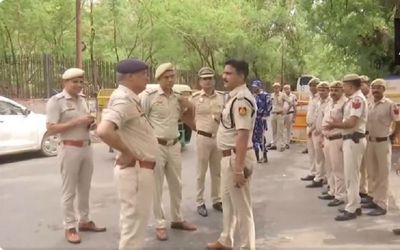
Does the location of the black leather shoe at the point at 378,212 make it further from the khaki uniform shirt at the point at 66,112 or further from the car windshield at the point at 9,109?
the car windshield at the point at 9,109

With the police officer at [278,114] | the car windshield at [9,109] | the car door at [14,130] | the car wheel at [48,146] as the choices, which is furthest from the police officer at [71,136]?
the police officer at [278,114]

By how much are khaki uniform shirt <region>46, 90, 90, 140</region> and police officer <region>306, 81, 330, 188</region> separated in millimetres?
4195

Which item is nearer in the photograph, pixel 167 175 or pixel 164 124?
pixel 164 124

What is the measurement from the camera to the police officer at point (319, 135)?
911 cm

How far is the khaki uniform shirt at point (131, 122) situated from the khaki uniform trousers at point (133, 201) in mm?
152

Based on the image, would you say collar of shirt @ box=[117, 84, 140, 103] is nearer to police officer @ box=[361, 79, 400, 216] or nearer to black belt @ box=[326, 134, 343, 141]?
black belt @ box=[326, 134, 343, 141]

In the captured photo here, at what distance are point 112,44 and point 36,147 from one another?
1376 cm

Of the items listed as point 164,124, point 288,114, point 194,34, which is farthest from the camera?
point 194,34

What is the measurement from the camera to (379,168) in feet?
24.6

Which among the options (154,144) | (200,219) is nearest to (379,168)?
(200,219)

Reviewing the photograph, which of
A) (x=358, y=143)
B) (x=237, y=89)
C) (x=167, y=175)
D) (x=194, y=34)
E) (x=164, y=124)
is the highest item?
(x=194, y=34)

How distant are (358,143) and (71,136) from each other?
11.2 ft

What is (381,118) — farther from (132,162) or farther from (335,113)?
(132,162)

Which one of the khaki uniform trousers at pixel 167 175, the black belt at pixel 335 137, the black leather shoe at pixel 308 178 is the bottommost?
the black leather shoe at pixel 308 178
